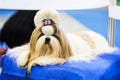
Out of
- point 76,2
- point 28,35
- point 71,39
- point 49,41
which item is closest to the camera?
point 49,41

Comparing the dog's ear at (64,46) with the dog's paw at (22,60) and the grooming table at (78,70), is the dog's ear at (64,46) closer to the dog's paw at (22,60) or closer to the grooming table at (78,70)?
the grooming table at (78,70)

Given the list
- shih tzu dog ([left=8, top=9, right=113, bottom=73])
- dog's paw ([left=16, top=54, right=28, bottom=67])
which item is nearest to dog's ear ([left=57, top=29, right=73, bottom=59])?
shih tzu dog ([left=8, top=9, right=113, bottom=73])

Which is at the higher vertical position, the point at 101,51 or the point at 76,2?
the point at 76,2

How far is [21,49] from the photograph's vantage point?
144 centimetres

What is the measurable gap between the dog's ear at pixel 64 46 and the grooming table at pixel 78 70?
38 mm

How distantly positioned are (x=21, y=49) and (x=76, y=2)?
35 cm

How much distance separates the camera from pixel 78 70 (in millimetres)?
1219

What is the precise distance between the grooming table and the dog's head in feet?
0.22

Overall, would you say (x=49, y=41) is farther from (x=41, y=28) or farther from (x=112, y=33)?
(x=112, y=33)

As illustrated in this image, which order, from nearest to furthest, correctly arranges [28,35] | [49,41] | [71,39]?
[49,41] < [71,39] < [28,35]

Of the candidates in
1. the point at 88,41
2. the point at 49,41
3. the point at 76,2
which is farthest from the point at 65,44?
the point at 76,2

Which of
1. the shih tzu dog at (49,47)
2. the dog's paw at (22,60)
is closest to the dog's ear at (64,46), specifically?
the shih tzu dog at (49,47)

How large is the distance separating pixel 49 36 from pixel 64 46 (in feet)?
0.25

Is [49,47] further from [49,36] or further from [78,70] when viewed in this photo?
[78,70]
